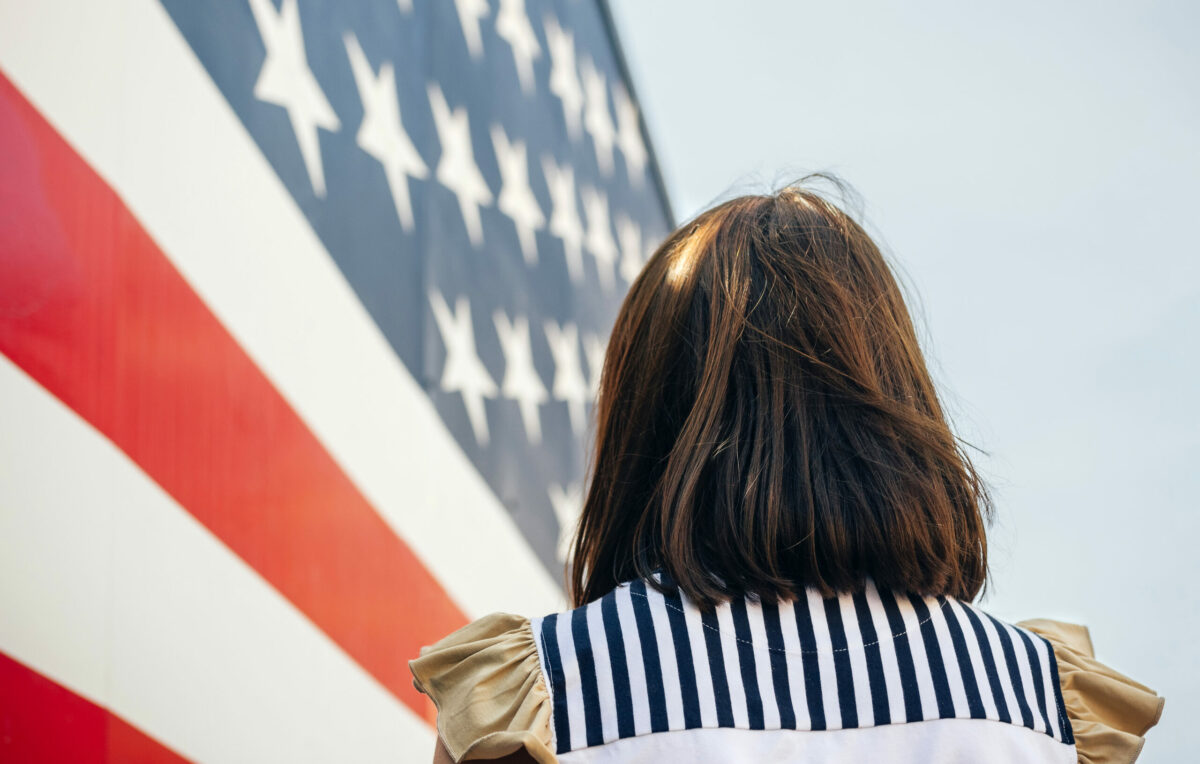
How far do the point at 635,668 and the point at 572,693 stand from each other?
46mm

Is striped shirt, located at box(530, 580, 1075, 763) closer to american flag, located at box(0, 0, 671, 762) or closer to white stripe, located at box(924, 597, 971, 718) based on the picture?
white stripe, located at box(924, 597, 971, 718)

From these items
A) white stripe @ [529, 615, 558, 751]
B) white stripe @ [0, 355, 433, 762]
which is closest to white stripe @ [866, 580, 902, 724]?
white stripe @ [529, 615, 558, 751]

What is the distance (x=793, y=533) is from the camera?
0.64 meters

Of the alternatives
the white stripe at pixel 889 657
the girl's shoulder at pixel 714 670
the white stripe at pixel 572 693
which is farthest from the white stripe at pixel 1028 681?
the white stripe at pixel 572 693

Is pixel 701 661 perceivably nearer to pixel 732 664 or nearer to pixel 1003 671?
pixel 732 664

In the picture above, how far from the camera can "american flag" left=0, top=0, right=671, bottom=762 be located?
890 millimetres

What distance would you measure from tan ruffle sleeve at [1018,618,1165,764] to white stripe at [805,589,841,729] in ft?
0.67

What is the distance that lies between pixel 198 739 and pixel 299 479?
349mm

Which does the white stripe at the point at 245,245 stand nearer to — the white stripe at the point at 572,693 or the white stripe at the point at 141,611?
the white stripe at the point at 141,611

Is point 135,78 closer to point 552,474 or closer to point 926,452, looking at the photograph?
point 926,452

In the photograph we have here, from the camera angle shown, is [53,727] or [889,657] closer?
[889,657]

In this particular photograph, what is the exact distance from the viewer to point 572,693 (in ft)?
2.04

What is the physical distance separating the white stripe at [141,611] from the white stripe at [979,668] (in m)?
0.79

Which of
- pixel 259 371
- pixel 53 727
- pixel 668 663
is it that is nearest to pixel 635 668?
pixel 668 663
